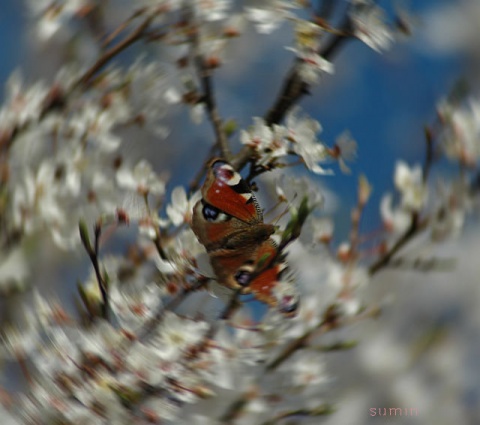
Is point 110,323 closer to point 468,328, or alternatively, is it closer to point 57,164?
point 57,164

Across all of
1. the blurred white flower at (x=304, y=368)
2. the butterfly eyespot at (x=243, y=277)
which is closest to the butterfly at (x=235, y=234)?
the butterfly eyespot at (x=243, y=277)

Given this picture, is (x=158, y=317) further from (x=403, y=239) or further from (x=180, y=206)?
(x=403, y=239)

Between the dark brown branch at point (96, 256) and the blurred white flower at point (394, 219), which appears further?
the blurred white flower at point (394, 219)

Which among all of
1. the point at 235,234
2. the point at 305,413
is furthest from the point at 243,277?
the point at 305,413

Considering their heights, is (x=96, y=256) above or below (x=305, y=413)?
above

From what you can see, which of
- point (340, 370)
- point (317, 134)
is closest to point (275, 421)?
point (340, 370)

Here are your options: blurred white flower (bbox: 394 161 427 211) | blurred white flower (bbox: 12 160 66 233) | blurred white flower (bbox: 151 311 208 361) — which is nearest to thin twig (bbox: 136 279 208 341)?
blurred white flower (bbox: 151 311 208 361)

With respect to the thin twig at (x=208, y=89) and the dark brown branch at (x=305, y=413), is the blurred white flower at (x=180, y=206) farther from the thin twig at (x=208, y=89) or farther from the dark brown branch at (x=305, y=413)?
the dark brown branch at (x=305, y=413)
